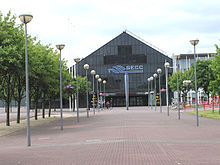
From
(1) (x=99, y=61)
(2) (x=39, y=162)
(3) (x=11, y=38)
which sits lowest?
(2) (x=39, y=162)

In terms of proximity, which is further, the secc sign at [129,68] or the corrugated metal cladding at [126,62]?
the secc sign at [129,68]

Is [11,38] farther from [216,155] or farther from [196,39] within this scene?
[216,155]

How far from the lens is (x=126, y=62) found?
76875 millimetres

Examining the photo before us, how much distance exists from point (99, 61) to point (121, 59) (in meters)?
5.00

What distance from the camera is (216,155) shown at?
9508 millimetres

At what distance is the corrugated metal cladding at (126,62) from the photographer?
250 ft

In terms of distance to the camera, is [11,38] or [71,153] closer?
[71,153]

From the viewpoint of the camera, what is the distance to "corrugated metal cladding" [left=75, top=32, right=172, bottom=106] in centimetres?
7614

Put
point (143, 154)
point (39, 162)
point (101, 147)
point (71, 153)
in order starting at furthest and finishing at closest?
point (101, 147) → point (71, 153) → point (143, 154) → point (39, 162)

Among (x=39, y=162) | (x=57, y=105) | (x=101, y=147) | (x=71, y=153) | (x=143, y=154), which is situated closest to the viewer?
(x=39, y=162)

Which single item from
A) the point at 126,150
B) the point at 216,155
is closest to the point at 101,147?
the point at 126,150

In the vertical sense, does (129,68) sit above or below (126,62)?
below

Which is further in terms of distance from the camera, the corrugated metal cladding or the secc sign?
the secc sign

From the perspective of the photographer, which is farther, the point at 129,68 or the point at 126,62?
the point at 129,68
